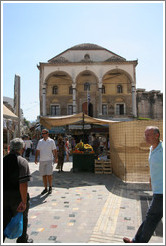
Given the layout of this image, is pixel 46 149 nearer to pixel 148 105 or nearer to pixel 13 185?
pixel 13 185

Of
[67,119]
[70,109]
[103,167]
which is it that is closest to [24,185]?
[103,167]

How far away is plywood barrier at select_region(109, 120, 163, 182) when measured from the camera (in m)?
6.57

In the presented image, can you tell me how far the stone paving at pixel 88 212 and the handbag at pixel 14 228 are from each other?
2.33ft

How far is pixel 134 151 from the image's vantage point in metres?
6.70

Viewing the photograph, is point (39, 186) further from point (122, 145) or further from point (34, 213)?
point (122, 145)

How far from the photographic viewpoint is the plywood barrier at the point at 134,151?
657cm

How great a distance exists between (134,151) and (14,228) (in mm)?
5088

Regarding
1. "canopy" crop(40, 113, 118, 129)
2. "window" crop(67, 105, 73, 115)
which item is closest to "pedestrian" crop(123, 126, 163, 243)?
"canopy" crop(40, 113, 118, 129)

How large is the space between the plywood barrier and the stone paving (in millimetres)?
436

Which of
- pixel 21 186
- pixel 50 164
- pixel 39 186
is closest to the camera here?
pixel 21 186

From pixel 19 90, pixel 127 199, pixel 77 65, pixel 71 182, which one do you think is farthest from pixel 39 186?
pixel 77 65

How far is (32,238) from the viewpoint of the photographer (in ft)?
9.93

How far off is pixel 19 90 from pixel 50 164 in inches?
326

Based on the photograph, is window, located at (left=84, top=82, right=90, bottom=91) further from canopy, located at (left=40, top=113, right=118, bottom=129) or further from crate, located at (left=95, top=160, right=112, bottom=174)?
crate, located at (left=95, top=160, right=112, bottom=174)
